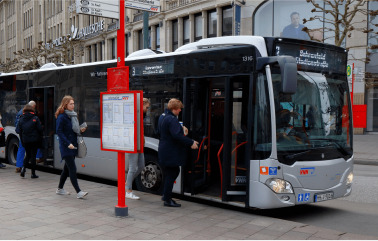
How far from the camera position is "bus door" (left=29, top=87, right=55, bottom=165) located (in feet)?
35.4

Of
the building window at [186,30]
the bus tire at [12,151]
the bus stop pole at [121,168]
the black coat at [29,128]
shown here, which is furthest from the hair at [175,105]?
the building window at [186,30]

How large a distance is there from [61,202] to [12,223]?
1.43 meters

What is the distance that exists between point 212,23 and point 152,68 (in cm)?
2232

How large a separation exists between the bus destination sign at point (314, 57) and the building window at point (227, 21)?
21.6m

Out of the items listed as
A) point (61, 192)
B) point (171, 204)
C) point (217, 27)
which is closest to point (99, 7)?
point (171, 204)

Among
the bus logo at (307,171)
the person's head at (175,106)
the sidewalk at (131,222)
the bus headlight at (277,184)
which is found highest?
the person's head at (175,106)

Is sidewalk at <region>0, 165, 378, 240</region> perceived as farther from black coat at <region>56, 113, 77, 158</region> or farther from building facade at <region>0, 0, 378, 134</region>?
building facade at <region>0, 0, 378, 134</region>

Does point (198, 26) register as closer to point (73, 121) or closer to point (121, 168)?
point (73, 121)

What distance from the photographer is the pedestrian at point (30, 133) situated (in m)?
9.80

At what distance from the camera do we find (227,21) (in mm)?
28672

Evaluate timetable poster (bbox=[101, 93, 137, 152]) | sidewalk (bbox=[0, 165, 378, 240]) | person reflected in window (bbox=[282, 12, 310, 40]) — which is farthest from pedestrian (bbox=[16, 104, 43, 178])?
person reflected in window (bbox=[282, 12, 310, 40])

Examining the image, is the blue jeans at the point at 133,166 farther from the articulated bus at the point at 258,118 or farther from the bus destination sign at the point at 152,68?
the bus destination sign at the point at 152,68

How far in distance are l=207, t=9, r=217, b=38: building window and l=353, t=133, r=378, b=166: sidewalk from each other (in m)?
12.2

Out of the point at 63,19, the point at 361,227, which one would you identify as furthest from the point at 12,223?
the point at 63,19
